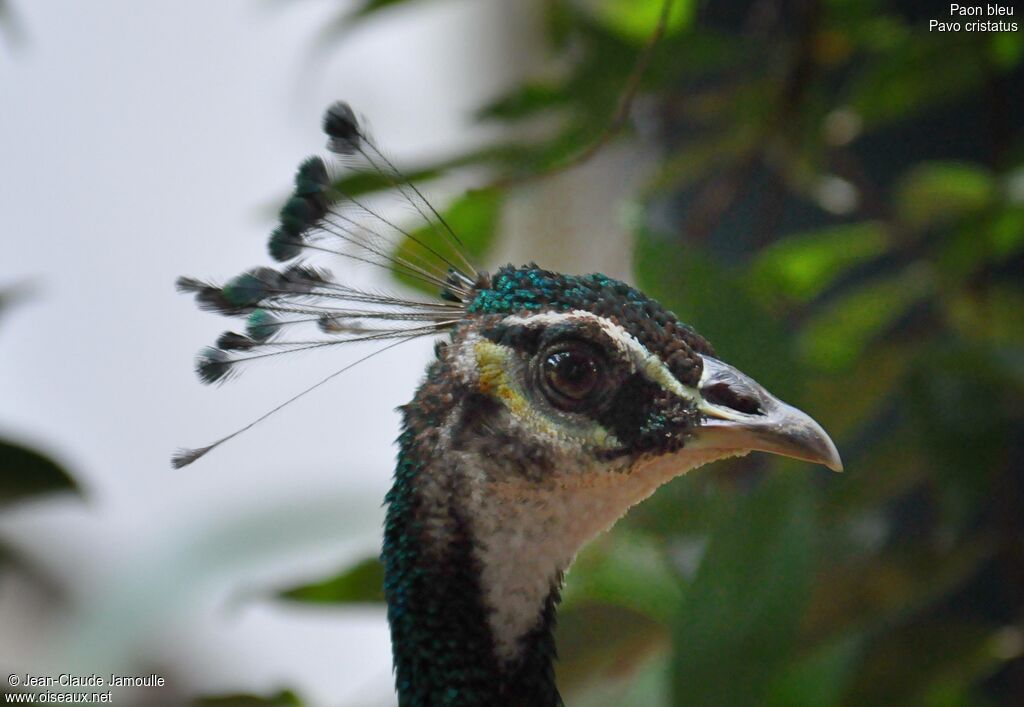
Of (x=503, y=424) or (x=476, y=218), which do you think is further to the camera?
(x=476, y=218)

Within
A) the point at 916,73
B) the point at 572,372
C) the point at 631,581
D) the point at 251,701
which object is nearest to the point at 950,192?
the point at 916,73

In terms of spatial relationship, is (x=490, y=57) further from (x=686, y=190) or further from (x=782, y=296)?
(x=782, y=296)

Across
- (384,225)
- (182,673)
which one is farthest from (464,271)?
(182,673)

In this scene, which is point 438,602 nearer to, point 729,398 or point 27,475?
point 729,398

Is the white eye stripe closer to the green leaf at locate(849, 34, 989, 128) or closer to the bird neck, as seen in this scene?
the bird neck

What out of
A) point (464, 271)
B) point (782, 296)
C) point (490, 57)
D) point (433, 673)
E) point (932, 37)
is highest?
point (490, 57)

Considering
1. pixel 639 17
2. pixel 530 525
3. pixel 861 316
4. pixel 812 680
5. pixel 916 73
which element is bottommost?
pixel 812 680

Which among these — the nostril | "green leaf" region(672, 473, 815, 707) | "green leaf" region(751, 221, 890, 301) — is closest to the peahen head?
the nostril

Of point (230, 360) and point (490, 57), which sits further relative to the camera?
point (490, 57)
